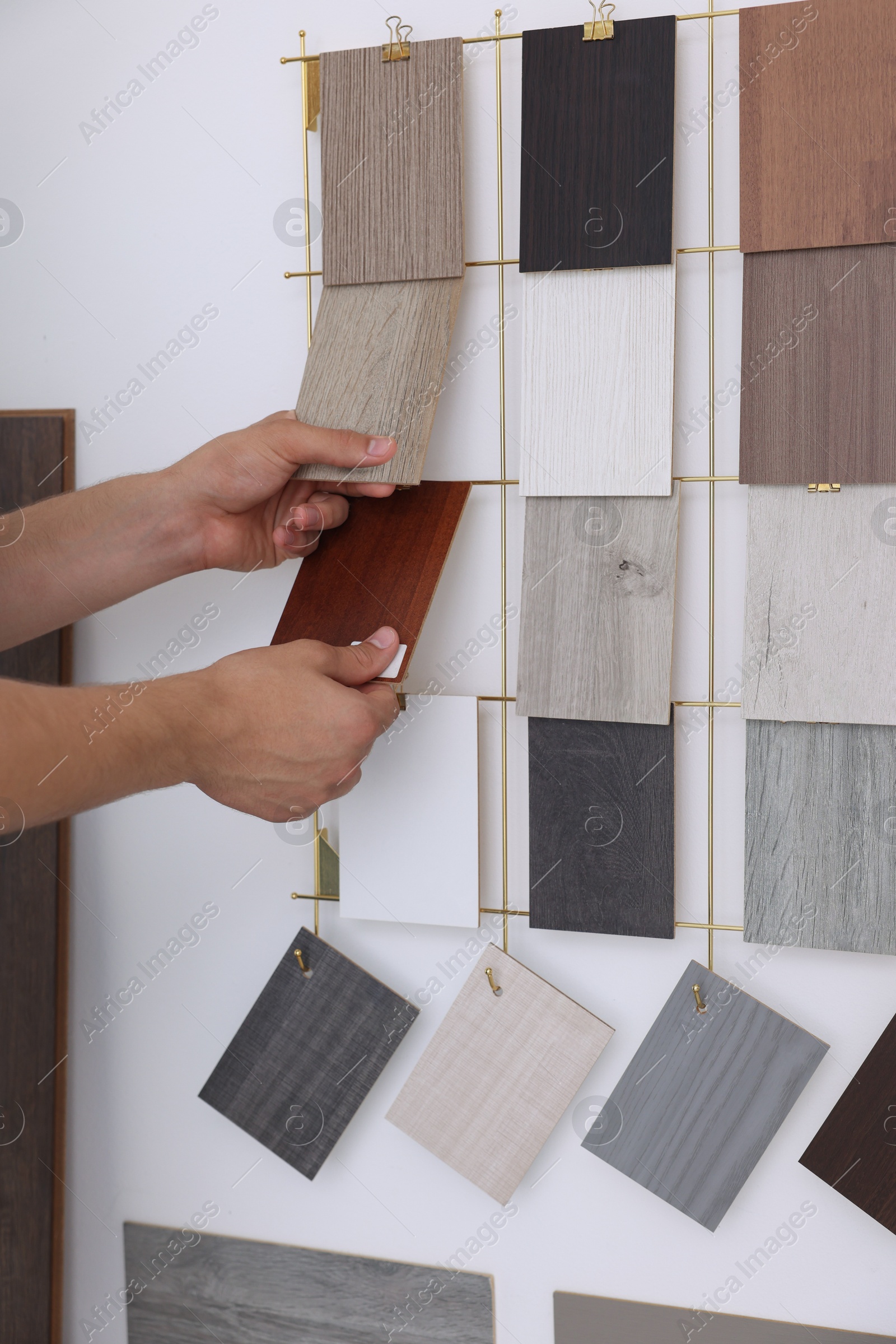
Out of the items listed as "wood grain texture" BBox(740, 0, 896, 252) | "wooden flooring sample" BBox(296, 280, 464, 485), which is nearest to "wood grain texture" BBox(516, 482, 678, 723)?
"wooden flooring sample" BBox(296, 280, 464, 485)

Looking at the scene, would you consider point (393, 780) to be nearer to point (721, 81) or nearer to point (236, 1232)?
point (236, 1232)

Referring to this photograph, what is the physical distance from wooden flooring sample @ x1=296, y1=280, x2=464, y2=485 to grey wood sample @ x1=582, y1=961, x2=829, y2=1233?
58 centimetres

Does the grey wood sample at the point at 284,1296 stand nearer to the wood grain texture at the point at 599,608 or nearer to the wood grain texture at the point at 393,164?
the wood grain texture at the point at 599,608

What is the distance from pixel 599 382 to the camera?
91 centimetres

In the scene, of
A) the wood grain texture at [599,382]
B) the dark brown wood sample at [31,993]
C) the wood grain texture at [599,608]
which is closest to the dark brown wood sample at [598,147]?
the wood grain texture at [599,382]

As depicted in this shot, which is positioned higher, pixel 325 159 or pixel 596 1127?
pixel 325 159

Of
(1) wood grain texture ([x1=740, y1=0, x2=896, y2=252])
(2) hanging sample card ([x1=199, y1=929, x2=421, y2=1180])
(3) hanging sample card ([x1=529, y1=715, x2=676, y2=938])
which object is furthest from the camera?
(2) hanging sample card ([x1=199, y1=929, x2=421, y2=1180])

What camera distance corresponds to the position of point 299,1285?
110 cm

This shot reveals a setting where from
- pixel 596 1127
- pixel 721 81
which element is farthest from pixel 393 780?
pixel 721 81

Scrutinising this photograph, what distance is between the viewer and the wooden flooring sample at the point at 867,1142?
2.91 ft

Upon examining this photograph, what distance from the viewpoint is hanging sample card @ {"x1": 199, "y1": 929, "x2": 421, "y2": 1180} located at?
103 cm

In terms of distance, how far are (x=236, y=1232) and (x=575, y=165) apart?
1203 millimetres

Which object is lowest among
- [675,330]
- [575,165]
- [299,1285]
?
[299,1285]

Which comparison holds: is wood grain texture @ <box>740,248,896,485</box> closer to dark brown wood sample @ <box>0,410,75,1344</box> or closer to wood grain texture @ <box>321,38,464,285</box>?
wood grain texture @ <box>321,38,464,285</box>
